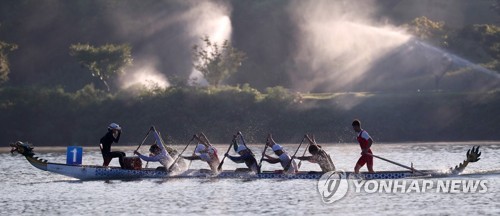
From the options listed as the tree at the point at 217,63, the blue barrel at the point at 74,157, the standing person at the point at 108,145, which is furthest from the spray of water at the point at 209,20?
the blue barrel at the point at 74,157

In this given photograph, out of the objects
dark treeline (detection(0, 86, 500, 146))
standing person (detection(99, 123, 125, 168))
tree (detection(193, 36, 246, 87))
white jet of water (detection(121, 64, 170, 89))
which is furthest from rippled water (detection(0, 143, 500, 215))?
white jet of water (detection(121, 64, 170, 89))

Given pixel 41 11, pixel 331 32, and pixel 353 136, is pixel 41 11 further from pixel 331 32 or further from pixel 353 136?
pixel 353 136

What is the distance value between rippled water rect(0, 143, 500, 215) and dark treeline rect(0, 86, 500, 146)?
27.0 meters

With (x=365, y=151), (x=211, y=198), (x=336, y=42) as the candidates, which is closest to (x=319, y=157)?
(x=365, y=151)

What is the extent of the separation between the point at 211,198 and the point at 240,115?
4406cm

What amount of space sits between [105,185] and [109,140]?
3288 mm

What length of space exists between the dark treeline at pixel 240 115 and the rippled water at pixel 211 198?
27.0m

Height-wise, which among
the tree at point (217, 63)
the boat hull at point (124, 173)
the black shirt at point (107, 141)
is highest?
the tree at point (217, 63)

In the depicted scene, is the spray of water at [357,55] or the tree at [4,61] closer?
the spray of water at [357,55]

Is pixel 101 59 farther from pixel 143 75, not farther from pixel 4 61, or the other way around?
pixel 143 75

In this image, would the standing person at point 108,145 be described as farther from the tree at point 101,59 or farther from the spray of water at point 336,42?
the spray of water at point 336,42

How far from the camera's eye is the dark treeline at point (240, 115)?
81.6m

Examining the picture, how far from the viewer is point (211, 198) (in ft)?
137

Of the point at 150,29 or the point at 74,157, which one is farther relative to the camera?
the point at 150,29
